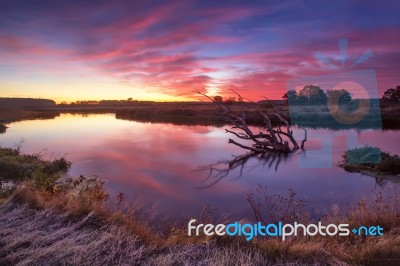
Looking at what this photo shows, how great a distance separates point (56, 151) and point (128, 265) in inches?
949

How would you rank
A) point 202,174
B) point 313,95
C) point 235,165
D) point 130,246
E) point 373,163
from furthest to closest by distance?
point 313,95 → point 235,165 → point 202,174 → point 373,163 → point 130,246

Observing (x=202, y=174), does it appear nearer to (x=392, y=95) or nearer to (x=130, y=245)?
(x=130, y=245)

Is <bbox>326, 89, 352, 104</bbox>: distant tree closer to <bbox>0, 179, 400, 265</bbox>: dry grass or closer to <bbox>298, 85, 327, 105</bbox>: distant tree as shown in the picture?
<bbox>298, 85, 327, 105</bbox>: distant tree

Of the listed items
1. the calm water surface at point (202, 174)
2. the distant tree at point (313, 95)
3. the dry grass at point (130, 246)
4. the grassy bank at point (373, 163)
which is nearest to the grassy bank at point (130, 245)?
the dry grass at point (130, 246)

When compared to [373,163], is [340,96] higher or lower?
higher

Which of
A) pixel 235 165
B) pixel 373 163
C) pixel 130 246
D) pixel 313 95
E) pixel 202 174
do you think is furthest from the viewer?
pixel 313 95

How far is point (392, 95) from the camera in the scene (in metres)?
70.6

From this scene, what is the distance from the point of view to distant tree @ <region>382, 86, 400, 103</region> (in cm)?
6875

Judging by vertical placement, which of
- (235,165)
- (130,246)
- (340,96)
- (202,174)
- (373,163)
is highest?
(340,96)

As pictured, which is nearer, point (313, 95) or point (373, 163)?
point (373, 163)

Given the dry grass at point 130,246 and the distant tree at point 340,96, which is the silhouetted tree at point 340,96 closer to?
the distant tree at point 340,96

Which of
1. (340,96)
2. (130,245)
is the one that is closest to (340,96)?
(340,96)

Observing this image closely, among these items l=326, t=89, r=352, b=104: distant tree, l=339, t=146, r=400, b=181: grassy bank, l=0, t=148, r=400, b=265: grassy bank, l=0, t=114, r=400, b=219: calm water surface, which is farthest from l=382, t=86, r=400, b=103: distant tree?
l=0, t=148, r=400, b=265: grassy bank

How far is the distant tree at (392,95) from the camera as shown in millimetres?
68750
